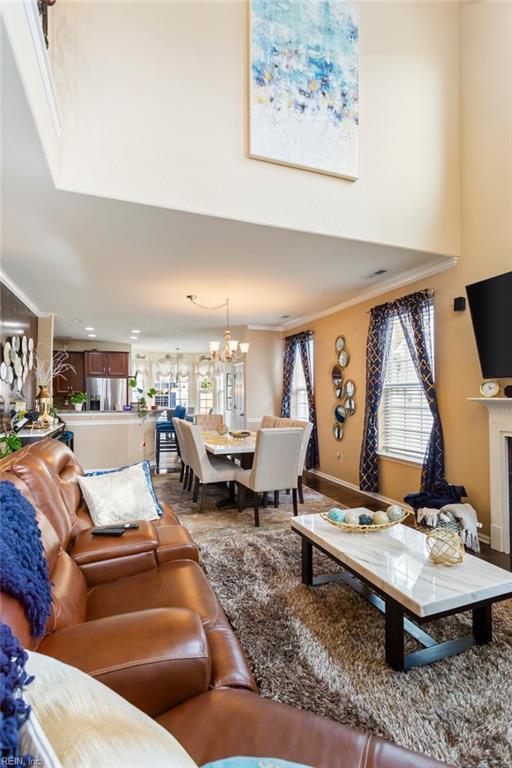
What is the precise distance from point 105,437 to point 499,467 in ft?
17.3

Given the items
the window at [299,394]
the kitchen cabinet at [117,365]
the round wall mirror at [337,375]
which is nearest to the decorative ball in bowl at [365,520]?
the round wall mirror at [337,375]

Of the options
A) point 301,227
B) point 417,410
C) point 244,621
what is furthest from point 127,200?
point 417,410

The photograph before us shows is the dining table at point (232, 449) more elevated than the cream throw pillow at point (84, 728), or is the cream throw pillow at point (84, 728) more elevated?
the cream throw pillow at point (84, 728)

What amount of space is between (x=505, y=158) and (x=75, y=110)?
346 cm

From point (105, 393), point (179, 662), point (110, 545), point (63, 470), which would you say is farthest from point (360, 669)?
point (105, 393)

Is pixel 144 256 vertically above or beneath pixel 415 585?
above

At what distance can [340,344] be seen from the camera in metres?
5.37

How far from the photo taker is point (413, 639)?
1931mm

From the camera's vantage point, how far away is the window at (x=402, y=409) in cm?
407

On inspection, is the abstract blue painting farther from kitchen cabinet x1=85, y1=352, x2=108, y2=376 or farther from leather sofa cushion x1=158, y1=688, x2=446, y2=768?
kitchen cabinet x1=85, y1=352, x2=108, y2=376

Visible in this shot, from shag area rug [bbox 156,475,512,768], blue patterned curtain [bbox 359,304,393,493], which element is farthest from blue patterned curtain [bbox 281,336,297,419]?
shag area rug [bbox 156,475,512,768]

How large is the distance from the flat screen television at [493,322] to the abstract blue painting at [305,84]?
153 cm

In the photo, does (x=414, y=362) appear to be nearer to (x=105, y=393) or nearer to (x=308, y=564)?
(x=308, y=564)

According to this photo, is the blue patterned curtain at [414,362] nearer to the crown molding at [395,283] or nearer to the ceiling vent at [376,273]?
the crown molding at [395,283]
